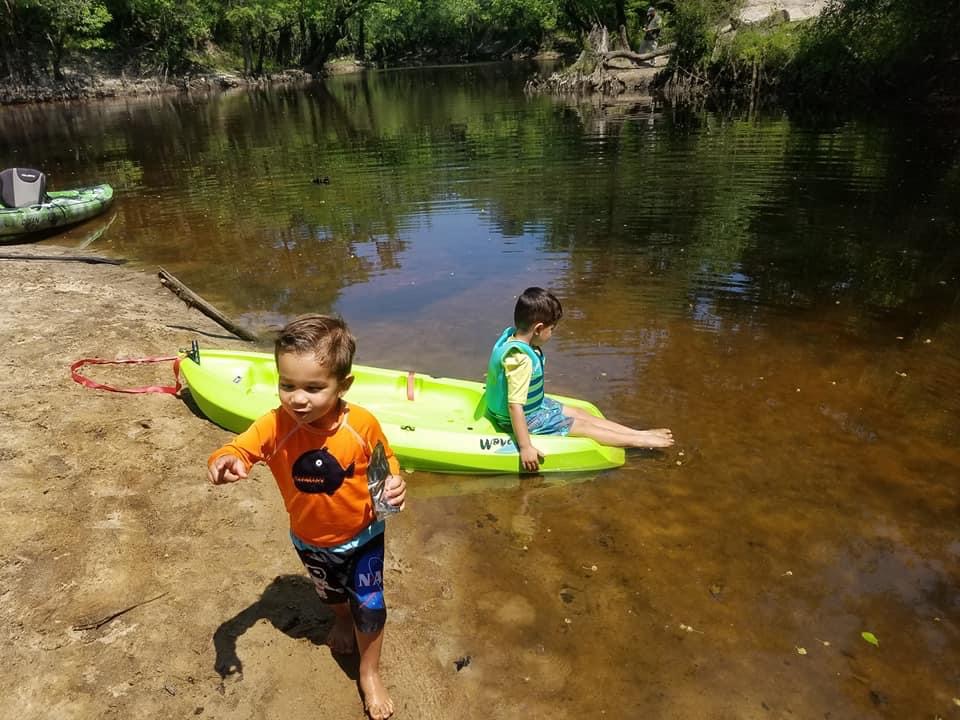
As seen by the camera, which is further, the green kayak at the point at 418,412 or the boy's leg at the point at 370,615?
the green kayak at the point at 418,412

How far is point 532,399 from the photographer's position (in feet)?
16.2

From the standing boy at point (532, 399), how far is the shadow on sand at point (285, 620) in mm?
1867

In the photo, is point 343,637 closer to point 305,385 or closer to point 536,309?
point 305,385

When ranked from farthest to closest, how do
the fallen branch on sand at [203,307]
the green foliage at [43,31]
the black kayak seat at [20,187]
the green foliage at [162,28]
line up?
the green foliage at [162,28] < the green foliage at [43,31] < the black kayak seat at [20,187] < the fallen branch on sand at [203,307]

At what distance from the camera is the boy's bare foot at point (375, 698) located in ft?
9.55

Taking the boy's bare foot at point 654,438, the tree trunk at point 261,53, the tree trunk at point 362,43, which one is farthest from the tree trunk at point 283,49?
the boy's bare foot at point 654,438

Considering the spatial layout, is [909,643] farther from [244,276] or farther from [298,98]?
[298,98]

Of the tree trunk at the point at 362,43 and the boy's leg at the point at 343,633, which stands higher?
the tree trunk at the point at 362,43

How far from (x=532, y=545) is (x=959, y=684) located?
226cm

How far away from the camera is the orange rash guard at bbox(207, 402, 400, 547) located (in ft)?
8.57

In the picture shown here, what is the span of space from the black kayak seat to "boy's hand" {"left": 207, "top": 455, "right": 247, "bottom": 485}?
12.3 meters

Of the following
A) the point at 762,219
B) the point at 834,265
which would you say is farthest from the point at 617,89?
the point at 834,265

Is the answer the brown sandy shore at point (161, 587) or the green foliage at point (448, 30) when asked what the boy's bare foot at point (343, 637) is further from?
the green foliage at point (448, 30)

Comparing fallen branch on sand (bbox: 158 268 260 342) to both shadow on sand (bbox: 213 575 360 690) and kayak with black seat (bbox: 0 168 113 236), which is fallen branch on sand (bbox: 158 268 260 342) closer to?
shadow on sand (bbox: 213 575 360 690)
